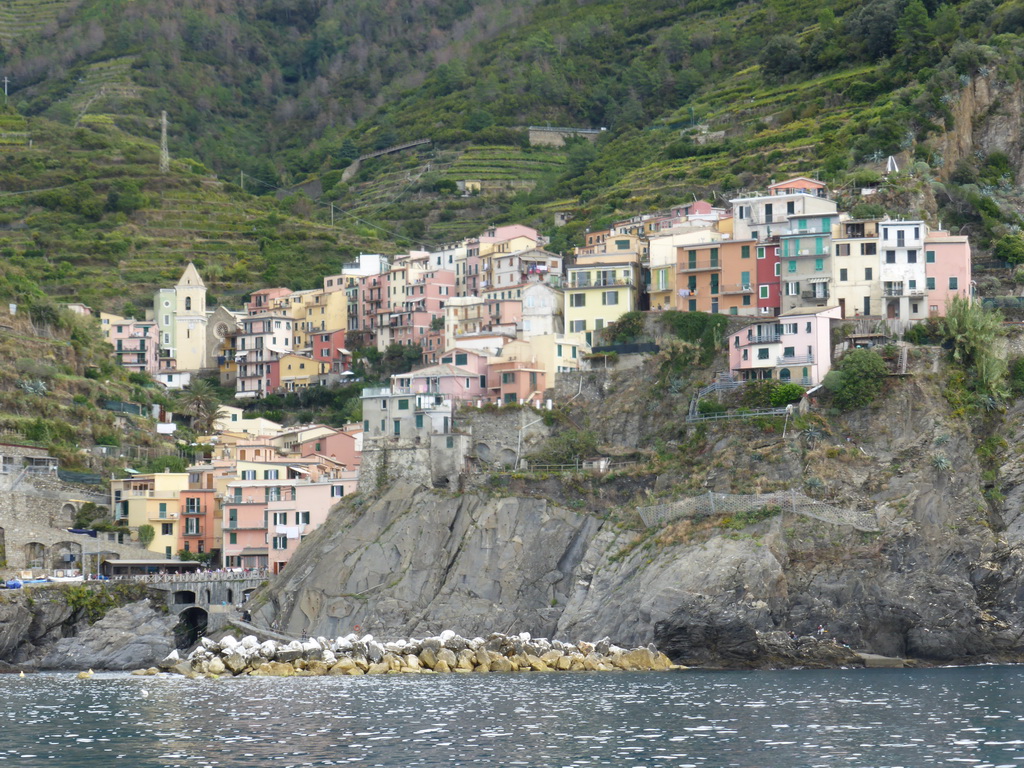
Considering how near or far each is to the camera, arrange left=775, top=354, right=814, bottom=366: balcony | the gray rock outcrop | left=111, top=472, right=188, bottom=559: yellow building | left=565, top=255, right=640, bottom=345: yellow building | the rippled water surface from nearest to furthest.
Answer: the rippled water surface
the gray rock outcrop
left=775, top=354, right=814, bottom=366: balcony
left=565, top=255, right=640, bottom=345: yellow building
left=111, top=472, right=188, bottom=559: yellow building

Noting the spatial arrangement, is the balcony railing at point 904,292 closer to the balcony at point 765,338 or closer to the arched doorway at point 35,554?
the balcony at point 765,338

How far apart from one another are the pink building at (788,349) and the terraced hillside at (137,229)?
205 feet

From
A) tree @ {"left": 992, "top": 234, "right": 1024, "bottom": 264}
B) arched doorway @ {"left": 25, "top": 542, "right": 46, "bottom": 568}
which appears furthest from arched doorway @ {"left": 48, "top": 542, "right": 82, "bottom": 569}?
tree @ {"left": 992, "top": 234, "right": 1024, "bottom": 264}

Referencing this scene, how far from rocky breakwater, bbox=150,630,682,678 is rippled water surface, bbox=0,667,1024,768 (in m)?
3.72

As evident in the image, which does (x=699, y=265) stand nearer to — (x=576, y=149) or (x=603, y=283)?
(x=603, y=283)

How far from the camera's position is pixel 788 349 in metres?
85.6

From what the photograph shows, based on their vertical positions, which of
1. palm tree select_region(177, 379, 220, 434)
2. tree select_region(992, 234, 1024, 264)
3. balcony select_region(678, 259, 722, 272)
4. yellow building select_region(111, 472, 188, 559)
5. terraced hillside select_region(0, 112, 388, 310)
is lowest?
yellow building select_region(111, 472, 188, 559)

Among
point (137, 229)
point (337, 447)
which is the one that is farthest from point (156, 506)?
point (137, 229)

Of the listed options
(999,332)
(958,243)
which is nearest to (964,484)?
(999,332)

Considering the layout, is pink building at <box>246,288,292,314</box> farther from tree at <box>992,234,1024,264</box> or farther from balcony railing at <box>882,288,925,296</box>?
tree at <box>992,234,1024,264</box>

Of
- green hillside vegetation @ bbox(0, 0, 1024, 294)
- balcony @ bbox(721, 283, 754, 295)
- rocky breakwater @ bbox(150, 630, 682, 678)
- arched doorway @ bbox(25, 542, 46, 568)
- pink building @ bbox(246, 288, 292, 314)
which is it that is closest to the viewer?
rocky breakwater @ bbox(150, 630, 682, 678)

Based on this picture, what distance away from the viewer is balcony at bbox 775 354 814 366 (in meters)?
84.9

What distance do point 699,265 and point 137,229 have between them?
7034 centimetres

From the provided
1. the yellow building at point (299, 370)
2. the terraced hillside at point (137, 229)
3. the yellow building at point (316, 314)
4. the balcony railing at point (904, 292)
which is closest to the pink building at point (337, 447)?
the yellow building at point (299, 370)
